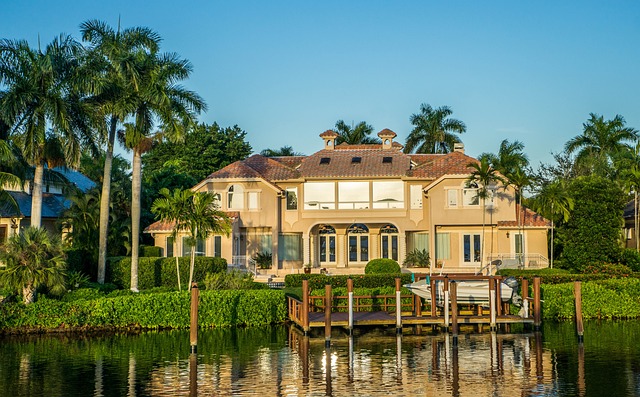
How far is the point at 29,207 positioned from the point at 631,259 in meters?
35.5

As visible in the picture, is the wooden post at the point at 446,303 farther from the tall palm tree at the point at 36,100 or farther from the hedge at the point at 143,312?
the tall palm tree at the point at 36,100

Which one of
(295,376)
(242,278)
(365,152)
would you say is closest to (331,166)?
(365,152)

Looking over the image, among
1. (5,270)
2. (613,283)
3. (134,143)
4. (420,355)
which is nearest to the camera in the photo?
(420,355)

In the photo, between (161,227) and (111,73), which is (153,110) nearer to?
(111,73)

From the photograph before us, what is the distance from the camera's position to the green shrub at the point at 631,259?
43.1 metres

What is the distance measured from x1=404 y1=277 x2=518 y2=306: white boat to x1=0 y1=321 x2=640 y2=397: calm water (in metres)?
1.61

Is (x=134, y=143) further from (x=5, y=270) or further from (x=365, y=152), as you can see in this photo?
(x=365, y=152)

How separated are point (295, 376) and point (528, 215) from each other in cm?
2916

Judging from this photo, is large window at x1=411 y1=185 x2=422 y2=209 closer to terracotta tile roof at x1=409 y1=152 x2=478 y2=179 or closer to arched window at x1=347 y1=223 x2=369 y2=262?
terracotta tile roof at x1=409 y1=152 x2=478 y2=179

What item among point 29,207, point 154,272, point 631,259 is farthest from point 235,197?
point 631,259

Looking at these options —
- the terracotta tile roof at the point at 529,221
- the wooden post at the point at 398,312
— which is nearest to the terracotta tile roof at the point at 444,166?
the terracotta tile roof at the point at 529,221

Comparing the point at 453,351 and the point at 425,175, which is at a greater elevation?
the point at 425,175

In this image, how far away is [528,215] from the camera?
4712 cm

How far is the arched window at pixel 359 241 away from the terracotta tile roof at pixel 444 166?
5054 millimetres
